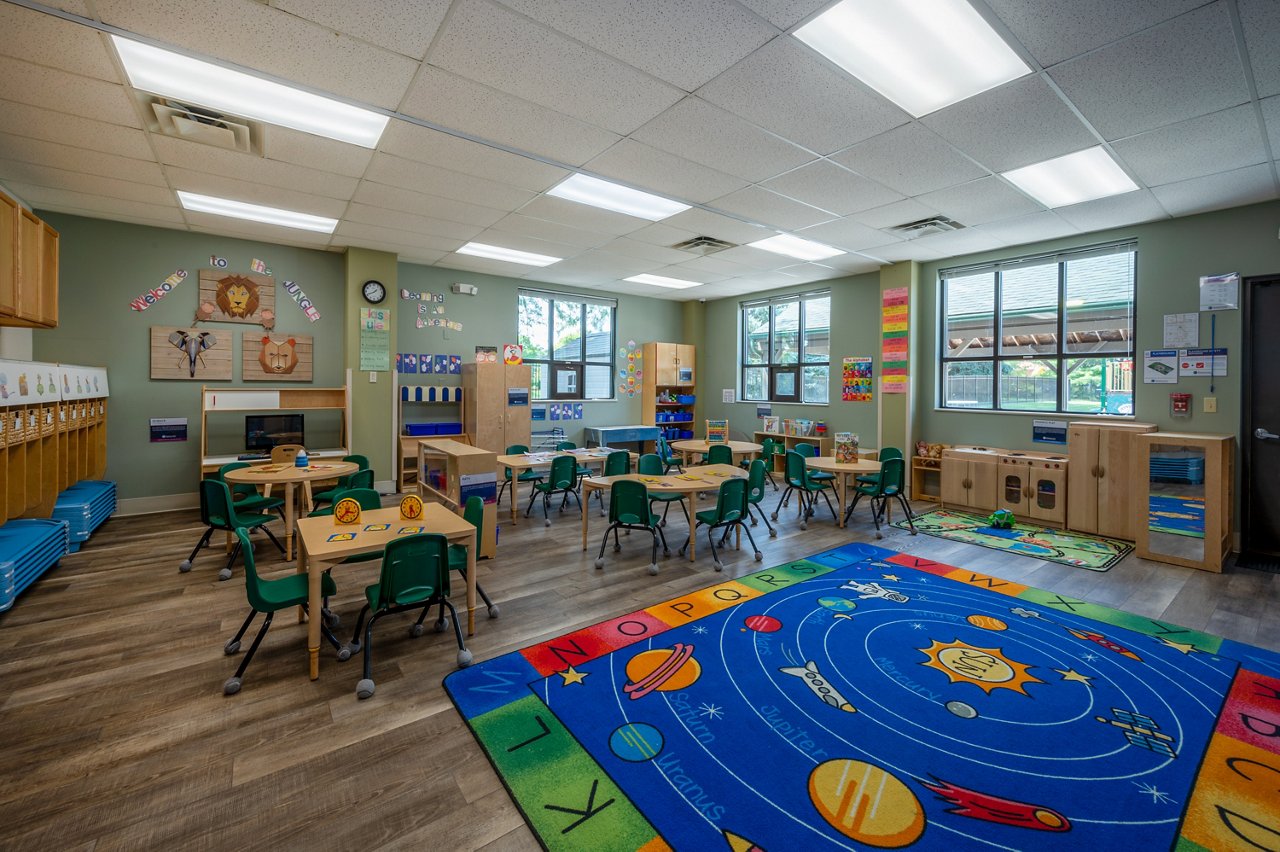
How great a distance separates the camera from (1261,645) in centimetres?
321

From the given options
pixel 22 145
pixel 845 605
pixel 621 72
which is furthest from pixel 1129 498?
pixel 22 145

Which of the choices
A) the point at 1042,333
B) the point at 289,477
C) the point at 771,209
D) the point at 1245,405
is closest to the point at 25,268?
the point at 289,477

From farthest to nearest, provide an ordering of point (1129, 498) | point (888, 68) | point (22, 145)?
1. point (1129, 498)
2. point (22, 145)
3. point (888, 68)

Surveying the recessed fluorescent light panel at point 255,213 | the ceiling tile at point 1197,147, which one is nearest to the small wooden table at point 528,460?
the recessed fluorescent light panel at point 255,213

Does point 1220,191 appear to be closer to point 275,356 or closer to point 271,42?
point 271,42

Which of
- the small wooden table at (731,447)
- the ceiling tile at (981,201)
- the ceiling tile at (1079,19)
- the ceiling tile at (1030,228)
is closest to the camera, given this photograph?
the ceiling tile at (1079,19)

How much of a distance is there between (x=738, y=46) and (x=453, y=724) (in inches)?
141

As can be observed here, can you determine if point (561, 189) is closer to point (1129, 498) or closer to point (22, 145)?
point (22, 145)

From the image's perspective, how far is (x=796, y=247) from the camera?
6.82 meters

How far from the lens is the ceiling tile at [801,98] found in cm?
292

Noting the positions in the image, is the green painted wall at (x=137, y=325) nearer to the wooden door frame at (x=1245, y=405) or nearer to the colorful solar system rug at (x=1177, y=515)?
the colorful solar system rug at (x=1177, y=515)

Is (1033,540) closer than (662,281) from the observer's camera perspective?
Yes

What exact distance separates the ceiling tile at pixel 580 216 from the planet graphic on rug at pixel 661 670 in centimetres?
408

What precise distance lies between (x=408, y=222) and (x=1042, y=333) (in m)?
7.47
